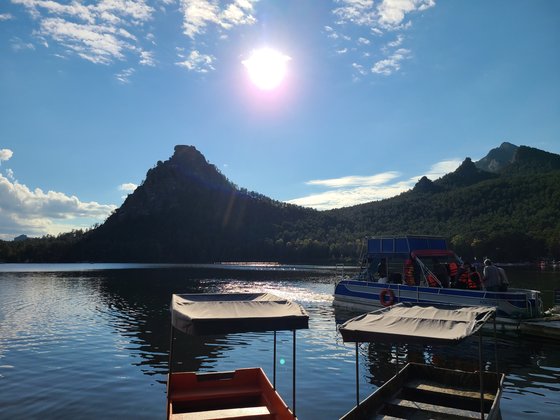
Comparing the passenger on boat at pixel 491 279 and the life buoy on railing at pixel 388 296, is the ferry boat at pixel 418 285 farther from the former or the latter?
the passenger on boat at pixel 491 279

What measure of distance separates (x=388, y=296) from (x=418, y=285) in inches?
93.7

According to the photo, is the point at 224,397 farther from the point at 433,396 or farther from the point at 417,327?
the point at 433,396

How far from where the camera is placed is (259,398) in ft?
42.2

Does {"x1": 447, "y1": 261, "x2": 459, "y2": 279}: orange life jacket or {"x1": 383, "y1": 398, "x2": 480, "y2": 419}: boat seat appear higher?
{"x1": 447, "y1": 261, "x2": 459, "y2": 279}: orange life jacket

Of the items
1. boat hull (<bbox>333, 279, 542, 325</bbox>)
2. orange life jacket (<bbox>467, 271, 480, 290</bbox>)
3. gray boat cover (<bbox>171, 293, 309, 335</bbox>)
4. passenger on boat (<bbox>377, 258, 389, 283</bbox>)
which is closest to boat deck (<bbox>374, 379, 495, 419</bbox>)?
gray boat cover (<bbox>171, 293, 309, 335</bbox>)

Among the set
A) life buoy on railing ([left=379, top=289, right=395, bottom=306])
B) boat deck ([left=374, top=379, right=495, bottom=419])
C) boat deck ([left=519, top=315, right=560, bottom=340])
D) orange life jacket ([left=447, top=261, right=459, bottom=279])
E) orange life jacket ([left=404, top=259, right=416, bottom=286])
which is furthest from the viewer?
life buoy on railing ([left=379, top=289, right=395, bottom=306])

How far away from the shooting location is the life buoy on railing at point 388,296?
32.4m

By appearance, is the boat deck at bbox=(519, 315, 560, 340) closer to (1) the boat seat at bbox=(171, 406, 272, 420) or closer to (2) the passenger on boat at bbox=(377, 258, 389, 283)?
(2) the passenger on boat at bbox=(377, 258, 389, 283)

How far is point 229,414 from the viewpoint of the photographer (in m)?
11.4

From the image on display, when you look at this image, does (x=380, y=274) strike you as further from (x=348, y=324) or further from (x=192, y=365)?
(x=348, y=324)

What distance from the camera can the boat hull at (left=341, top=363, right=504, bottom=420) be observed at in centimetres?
1166

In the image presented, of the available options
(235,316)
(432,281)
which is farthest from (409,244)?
(235,316)

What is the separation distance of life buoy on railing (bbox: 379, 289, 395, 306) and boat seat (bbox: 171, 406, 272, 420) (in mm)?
22183

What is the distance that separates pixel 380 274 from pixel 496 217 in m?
153
